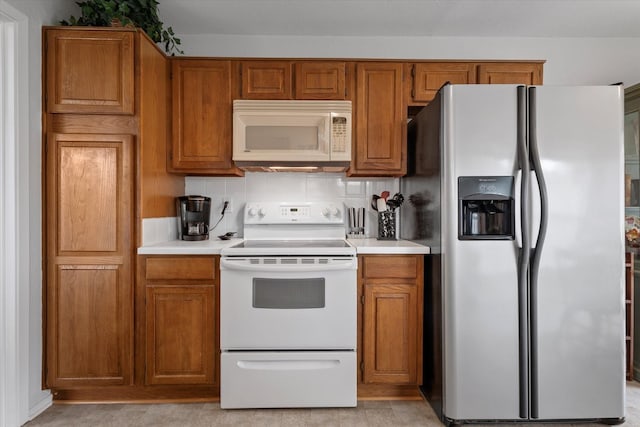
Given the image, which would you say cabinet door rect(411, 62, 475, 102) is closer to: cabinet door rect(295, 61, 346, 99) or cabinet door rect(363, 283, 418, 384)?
cabinet door rect(295, 61, 346, 99)

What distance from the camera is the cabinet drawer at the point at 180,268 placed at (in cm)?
229

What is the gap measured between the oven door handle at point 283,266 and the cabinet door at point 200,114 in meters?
0.79

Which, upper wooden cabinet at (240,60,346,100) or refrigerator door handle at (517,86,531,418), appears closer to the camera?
refrigerator door handle at (517,86,531,418)

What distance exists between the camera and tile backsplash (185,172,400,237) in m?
3.04

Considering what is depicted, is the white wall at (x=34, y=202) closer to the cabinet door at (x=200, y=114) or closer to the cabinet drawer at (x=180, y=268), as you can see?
the cabinet drawer at (x=180, y=268)

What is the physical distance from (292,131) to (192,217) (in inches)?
36.1

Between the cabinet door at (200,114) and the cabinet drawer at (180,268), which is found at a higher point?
the cabinet door at (200,114)

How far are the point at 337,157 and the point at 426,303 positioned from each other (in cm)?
109

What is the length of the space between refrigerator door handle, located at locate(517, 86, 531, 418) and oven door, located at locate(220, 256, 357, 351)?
0.88 m

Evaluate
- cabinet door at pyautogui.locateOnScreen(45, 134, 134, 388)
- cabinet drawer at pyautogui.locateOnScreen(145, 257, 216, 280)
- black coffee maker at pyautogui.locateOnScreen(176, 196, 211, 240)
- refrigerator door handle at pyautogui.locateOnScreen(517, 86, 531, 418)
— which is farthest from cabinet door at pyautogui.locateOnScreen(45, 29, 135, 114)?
refrigerator door handle at pyautogui.locateOnScreen(517, 86, 531, 418)

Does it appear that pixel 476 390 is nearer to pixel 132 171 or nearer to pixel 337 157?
pixel 337 157

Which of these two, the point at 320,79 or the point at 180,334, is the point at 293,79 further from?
the point at 180,334

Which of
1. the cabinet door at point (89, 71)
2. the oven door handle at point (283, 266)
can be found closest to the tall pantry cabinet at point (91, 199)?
the cabinet door at point (89, 71)

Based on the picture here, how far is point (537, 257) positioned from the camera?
2.01 meters
